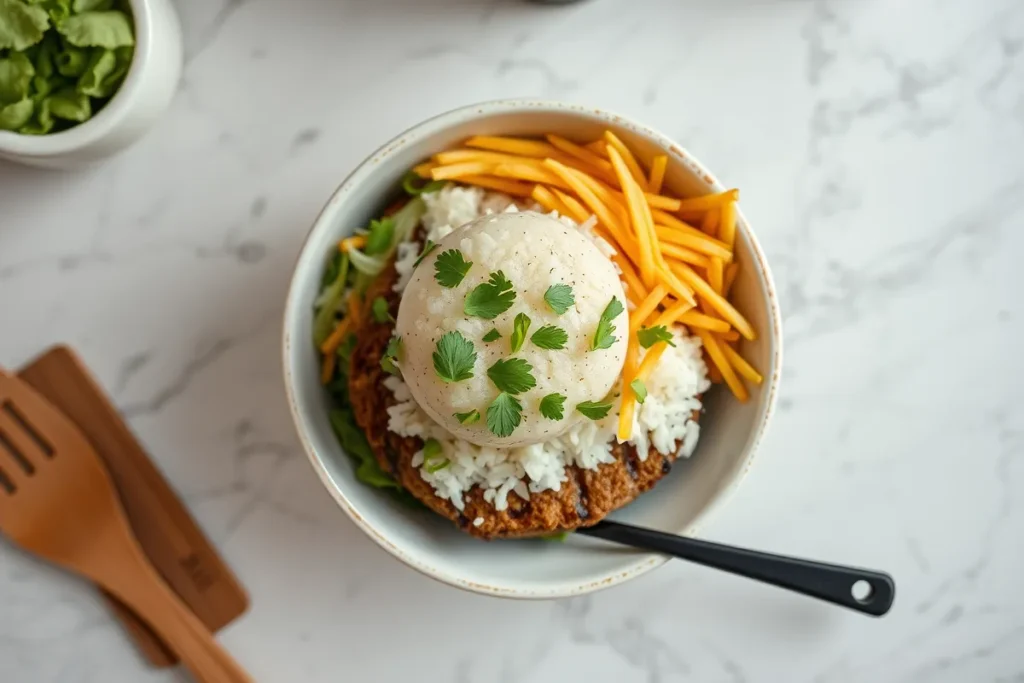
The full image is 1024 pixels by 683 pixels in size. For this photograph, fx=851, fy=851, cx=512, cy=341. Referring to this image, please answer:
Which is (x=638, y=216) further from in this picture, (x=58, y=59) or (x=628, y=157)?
(x=58, y=59)

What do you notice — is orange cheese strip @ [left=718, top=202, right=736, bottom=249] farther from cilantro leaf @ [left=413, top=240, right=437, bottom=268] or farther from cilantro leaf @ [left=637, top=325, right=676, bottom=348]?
cilantro leaf @ [left=413, top=240, right=437, bottom=268]

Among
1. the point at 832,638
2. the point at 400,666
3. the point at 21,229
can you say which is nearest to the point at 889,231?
the point at 832,638

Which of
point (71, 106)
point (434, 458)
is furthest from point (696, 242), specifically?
point (71, 106)

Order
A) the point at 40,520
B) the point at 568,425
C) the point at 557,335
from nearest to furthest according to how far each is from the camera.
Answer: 1. the point at 557,335
2. the point at 568,425
3. the point at 40,520

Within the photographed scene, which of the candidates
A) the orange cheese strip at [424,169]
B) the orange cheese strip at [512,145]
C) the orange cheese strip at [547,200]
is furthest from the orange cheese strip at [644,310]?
the orange cheese strip at [424,169]

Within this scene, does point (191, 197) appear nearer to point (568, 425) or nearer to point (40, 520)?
point (40, 520)
